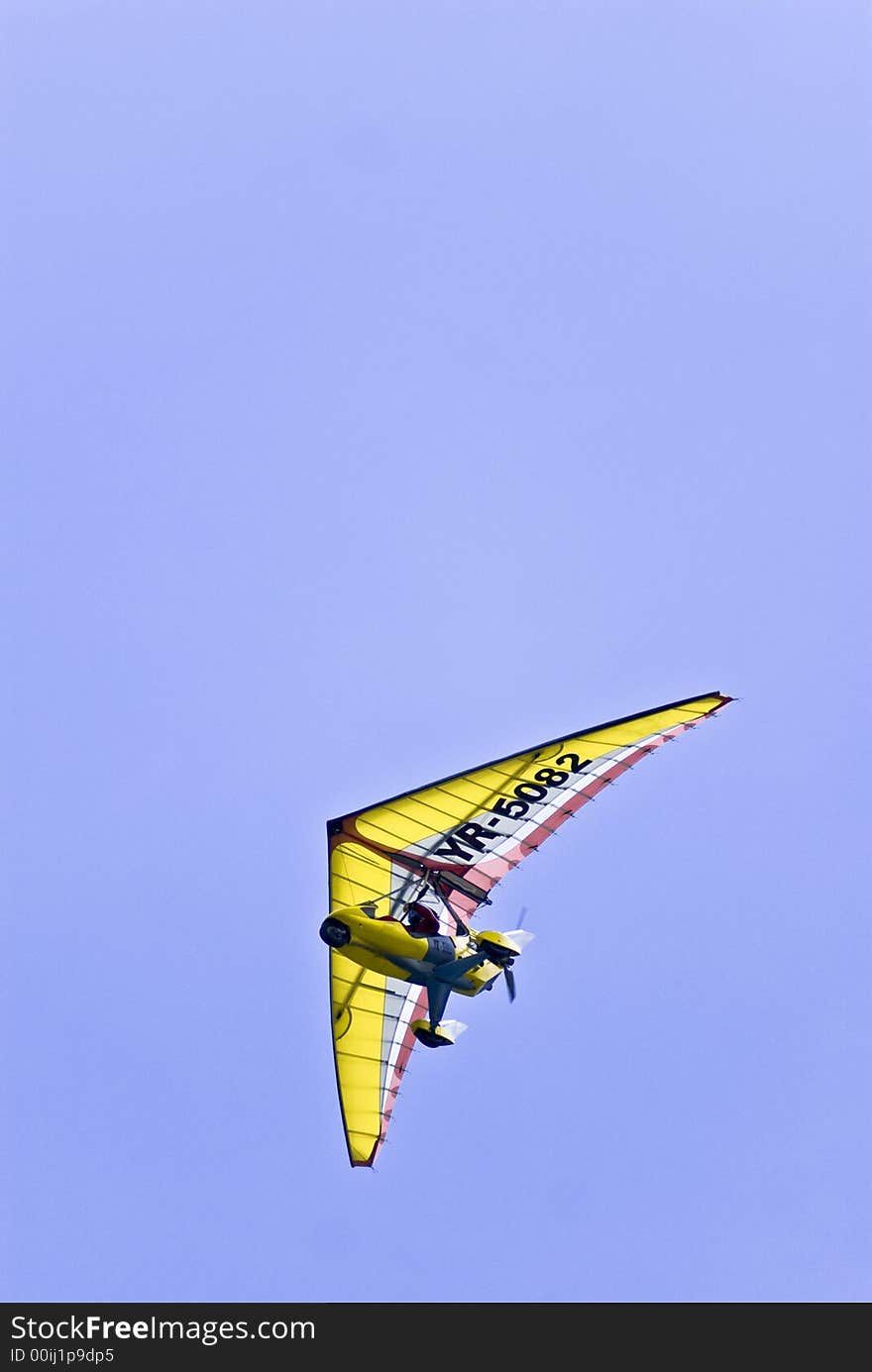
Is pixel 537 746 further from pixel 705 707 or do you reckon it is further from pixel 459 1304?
pixel 459 1304

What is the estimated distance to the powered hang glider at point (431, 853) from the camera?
221ft

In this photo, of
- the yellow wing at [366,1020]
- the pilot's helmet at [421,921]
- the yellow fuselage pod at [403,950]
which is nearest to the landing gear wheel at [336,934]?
the yellow fuselage pod at [403,950]

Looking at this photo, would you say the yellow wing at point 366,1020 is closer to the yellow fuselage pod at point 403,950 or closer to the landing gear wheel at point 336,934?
the landing gear wheel at point 336,934

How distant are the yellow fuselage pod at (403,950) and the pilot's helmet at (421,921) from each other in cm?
22

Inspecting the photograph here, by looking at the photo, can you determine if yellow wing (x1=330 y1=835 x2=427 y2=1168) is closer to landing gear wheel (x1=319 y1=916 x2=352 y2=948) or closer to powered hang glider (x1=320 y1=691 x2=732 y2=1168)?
powered hang glider (x1=320 y1=691 x2=732 y2=1168)

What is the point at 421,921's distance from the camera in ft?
208

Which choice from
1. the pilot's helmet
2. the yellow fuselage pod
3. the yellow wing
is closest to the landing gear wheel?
the yellow fuselage pod

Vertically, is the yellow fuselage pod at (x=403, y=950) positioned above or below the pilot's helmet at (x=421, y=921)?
below

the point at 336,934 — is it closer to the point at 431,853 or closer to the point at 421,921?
the point at 421,921

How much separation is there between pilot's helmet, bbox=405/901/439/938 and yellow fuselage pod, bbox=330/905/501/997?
0.22 m

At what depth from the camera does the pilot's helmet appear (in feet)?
207

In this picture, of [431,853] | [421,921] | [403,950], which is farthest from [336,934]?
[431,853]

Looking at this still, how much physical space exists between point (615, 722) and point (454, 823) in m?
6.40
